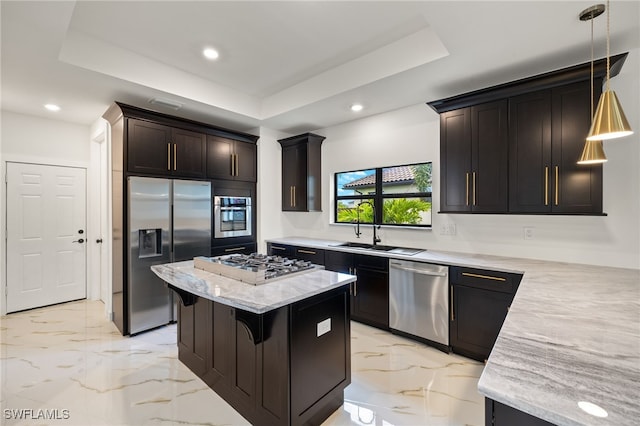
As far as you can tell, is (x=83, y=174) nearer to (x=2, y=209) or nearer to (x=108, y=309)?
(x=2, y=209)

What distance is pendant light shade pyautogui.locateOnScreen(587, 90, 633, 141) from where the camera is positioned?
1386 millimetres

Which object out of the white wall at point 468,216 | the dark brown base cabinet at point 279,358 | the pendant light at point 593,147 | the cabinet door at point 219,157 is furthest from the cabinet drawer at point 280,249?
the pendant light at point 593,147

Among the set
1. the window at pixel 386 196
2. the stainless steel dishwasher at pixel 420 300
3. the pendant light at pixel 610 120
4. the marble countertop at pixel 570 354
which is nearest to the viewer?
the marble countertop at pixel 570 354

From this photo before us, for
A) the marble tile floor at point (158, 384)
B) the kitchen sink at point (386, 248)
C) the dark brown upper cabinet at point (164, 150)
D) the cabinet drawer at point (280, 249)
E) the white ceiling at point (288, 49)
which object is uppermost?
the white ceiling at point (288, 49)

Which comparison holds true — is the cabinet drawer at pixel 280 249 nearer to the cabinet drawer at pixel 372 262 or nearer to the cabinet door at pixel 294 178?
the cabinet door at pixel 294 178

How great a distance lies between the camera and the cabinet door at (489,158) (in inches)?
107

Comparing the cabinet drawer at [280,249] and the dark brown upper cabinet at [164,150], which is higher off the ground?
the dark brown upper cabinet at [164,150]

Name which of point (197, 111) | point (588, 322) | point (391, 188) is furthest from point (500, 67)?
point (197, 111)

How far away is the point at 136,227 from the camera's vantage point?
327cm

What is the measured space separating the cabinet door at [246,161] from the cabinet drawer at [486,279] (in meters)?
3.15

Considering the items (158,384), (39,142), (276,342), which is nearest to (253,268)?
(276,342)

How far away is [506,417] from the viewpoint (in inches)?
35.4

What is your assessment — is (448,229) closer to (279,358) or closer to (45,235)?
(279,358)

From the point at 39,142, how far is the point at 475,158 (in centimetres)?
568
